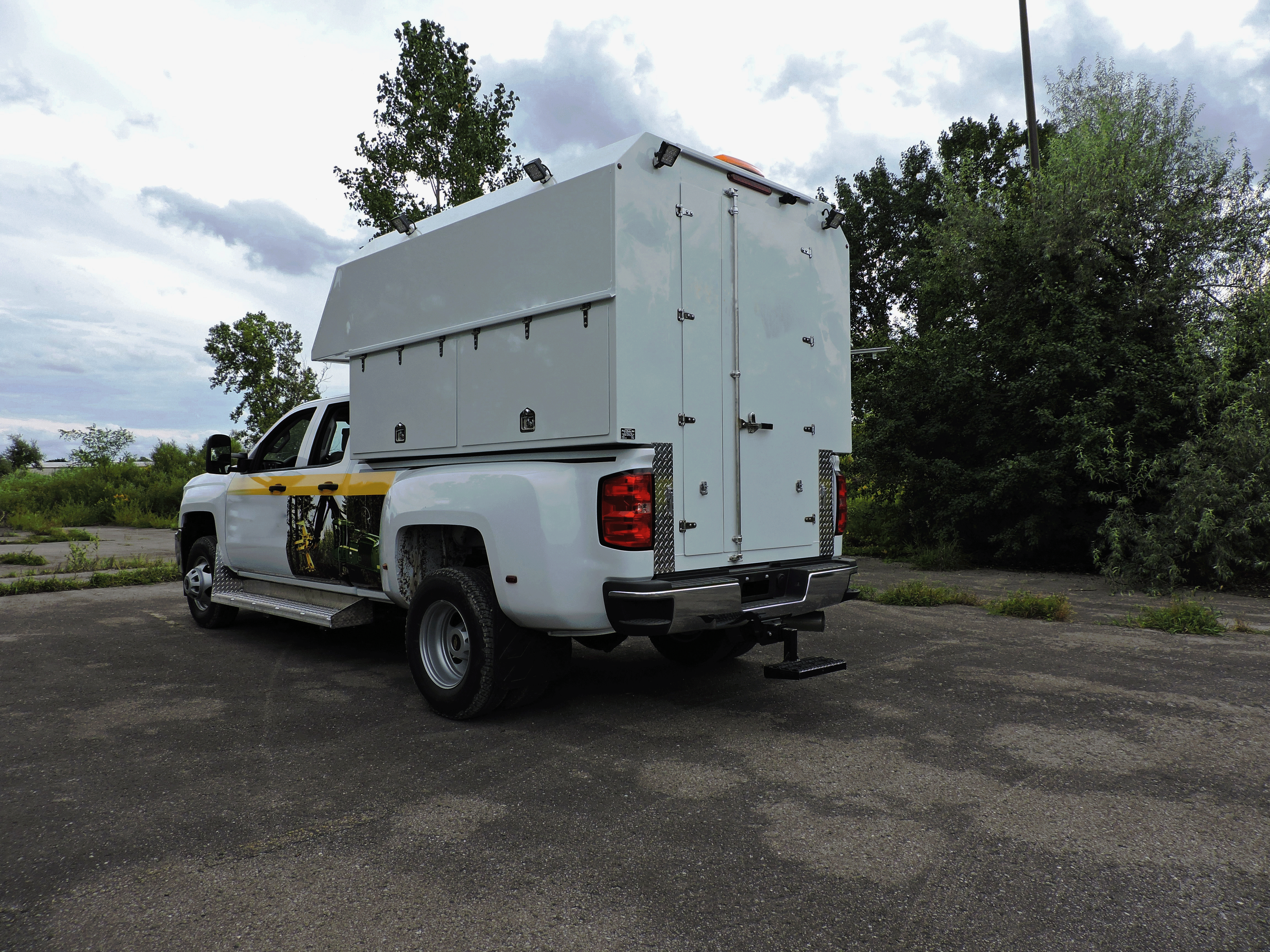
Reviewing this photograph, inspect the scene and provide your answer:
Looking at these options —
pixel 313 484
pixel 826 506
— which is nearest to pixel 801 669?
pixel 826 506

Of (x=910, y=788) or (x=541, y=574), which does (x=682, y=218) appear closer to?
(x=541, y=574)

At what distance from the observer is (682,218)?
466cm

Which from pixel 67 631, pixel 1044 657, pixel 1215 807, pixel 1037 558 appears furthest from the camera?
pixel 1037 558

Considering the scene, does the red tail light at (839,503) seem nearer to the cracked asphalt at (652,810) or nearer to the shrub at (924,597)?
the cracked asphalt at (652,810)

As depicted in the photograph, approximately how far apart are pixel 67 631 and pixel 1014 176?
16.1 metres

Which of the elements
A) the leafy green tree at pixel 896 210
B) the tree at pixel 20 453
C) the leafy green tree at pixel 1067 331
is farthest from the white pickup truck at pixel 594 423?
the tree at pixel 20 453

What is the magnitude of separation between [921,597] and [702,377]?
18.4 feet

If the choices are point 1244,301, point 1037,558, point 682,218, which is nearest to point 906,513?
point 1037,558

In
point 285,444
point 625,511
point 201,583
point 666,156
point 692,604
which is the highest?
point 666,156

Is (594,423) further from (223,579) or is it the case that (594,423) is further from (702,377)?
(223,579)

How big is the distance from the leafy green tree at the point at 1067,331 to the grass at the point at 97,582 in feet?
36.3

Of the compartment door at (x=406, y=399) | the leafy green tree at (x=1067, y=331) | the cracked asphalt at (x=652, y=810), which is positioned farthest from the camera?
the leafy green tree at (x=1067, y=331)

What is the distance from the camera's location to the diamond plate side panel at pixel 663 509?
430cm

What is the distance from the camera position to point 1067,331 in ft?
40.2
